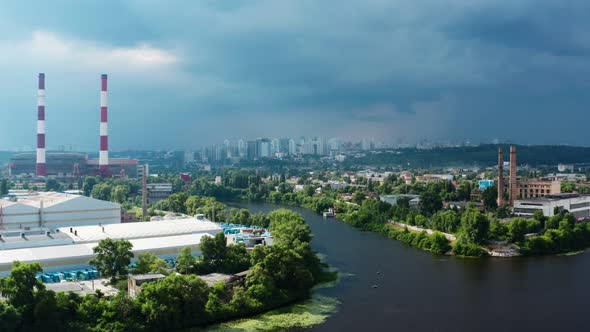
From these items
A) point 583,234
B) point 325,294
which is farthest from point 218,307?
point 583,234

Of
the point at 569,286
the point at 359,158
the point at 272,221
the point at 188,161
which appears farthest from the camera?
the point at 188,161

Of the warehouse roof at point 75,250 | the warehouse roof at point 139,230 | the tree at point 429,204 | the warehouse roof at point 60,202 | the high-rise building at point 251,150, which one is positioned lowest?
the warehouse roof at point 75,250

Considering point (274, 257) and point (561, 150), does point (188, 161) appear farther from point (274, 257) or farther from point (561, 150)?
point (274, 257)

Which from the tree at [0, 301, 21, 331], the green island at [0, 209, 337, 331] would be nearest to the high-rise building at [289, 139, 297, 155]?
the green island at [0, 209, 337, 331]

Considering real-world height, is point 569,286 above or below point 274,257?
below

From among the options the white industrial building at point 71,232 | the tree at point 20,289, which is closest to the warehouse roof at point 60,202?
the white industrial building at point 71,232

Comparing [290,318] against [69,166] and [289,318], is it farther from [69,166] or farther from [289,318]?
[69,166]

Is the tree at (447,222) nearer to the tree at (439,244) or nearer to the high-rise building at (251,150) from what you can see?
the tree at (439,244)
